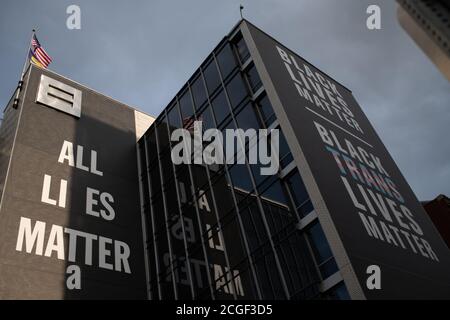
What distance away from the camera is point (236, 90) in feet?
92.2

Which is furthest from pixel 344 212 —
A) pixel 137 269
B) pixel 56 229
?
pixel 56 229

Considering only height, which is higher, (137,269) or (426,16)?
(137,269)

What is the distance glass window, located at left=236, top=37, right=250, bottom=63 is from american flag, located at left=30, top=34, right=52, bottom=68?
15487 millimetres

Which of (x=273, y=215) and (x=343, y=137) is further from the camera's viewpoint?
(x=343, y=137)

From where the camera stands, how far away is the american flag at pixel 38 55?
115 feet

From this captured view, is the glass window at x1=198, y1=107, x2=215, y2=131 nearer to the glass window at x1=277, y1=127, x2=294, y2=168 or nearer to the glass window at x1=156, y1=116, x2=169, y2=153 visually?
the glass window at x1=156, y1=116, x2=169, y2=153

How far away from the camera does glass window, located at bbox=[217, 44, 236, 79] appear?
1165 inches

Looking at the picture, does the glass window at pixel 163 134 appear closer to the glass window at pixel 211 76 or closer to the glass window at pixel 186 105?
the glass window at pixel 186 105

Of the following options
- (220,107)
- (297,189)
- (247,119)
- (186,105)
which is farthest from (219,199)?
(186,105)

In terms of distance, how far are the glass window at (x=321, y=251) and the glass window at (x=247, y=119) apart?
716 cm

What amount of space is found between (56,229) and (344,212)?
16.9m
